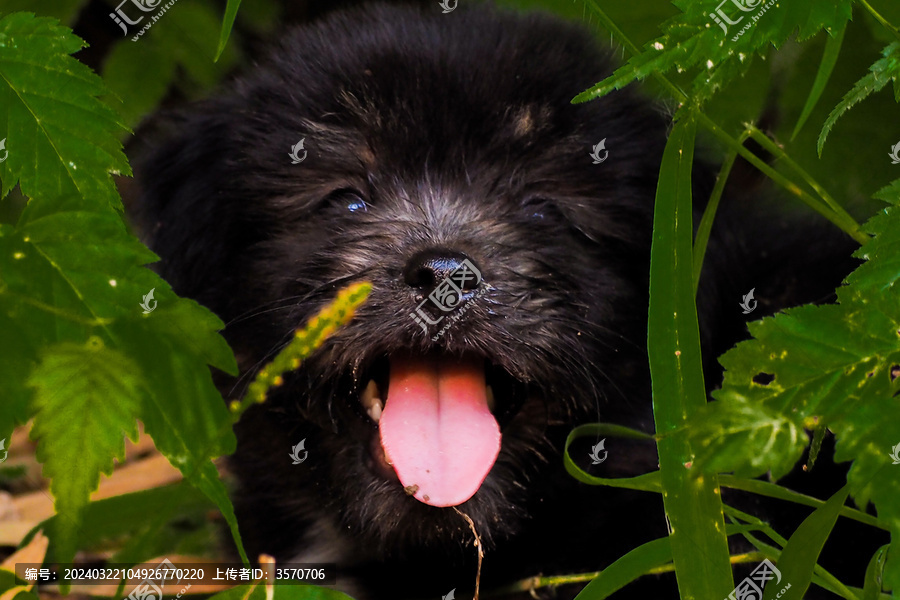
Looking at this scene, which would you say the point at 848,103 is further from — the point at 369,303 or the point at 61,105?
the point at 61,105

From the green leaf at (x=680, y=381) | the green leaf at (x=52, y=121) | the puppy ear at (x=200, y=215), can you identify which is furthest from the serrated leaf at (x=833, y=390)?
the puppy ear at (x=200, y=215)

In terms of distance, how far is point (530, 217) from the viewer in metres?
1.76

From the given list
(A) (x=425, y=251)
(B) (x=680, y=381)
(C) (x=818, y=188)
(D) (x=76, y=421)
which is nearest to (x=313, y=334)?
(D) (x=76, y=421)

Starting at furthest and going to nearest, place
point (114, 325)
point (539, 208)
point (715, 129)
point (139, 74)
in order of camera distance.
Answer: point (139, 74) < point (539, 208) < point (715, 129) < point (114, 325)

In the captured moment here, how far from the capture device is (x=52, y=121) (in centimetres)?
120

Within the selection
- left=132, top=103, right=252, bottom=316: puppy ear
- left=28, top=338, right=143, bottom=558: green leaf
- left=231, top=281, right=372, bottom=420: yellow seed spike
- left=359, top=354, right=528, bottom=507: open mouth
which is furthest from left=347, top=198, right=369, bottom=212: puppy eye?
left=231, top=281, right=372, bottom=420: yellow seed spike

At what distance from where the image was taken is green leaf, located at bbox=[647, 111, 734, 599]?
108 centimetres

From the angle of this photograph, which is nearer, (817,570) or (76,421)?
(76,421)

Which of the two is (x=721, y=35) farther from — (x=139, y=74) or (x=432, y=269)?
(x=139, y=74)

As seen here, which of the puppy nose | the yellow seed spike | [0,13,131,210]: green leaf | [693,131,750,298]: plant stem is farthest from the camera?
the puppy nose

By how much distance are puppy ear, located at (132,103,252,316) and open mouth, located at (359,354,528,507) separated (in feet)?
1.42

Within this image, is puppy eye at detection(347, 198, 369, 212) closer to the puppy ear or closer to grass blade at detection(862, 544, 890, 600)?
the puppy ear

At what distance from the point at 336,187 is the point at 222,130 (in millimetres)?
287

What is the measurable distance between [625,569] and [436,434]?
42 cm
